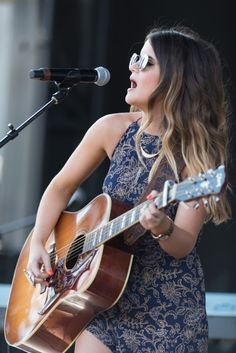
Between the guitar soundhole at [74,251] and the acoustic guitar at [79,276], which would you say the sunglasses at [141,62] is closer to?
the acoustic guitar at [79,276]

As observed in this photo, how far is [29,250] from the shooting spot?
3645 mm

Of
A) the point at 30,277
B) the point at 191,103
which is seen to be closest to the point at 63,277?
the point at 30,277

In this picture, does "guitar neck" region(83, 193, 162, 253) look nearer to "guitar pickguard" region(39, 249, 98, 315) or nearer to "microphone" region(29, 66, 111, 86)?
"guitar pickguard" region(39, 249, 98, 315)

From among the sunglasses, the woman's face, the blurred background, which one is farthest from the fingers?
the blurred background

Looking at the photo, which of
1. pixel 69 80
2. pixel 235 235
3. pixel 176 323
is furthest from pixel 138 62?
pixel 235 235

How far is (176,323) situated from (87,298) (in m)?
0.30

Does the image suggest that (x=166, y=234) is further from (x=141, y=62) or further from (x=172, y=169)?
(x=141, y=62)

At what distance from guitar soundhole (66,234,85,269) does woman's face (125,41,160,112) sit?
51 cm

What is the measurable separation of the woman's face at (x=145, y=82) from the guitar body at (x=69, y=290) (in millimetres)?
346

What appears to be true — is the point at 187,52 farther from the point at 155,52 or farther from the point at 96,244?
the point at 96,244

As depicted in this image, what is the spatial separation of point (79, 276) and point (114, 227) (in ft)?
0.75

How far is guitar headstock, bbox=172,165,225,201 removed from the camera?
2.53m

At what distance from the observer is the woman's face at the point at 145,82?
3160 mm

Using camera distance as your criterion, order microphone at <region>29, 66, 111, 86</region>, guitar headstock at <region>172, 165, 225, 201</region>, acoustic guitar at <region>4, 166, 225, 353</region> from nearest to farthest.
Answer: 1. guitar headstock at <region>172, 165, 225, 201</region>
2. acoustic guitar at <region>4, 166, 225, 353</region>
3. microphone at <region>29, 66, 111, 86</region>
